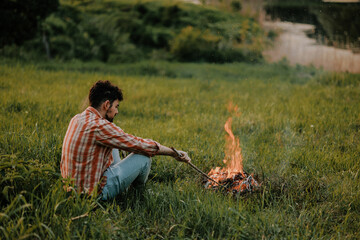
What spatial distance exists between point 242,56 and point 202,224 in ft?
33.4

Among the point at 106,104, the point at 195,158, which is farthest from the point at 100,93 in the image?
the point at 195,158

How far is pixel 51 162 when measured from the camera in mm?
3455

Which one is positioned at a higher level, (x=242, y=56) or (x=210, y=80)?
(x=242, y=56)

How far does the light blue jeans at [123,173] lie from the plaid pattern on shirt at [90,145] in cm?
9

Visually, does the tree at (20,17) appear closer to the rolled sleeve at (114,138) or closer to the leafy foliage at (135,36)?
the leafy foliage at (135,36)

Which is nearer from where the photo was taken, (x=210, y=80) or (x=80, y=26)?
(x=210, y=80)

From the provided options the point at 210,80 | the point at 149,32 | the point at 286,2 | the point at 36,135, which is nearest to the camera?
the point at 36,135

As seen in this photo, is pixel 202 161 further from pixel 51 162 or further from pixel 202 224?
pixel 51 162

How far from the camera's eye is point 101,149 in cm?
293

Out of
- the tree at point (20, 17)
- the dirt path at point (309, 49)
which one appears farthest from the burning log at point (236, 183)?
the tree at point (20, 17)

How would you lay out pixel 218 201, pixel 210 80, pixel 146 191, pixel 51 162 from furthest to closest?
pixel 210 80
pixel 51 162
pixel 146 191
pixel 218 201

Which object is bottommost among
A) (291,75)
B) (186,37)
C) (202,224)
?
(202,224)

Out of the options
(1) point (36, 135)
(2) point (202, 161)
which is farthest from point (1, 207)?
(2) point (202, 161)

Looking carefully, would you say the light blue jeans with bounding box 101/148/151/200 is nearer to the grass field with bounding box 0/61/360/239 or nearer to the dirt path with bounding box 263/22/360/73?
the grass field with bounding box 0/61/360/239
